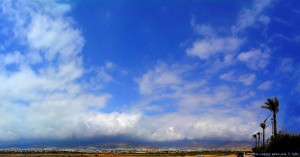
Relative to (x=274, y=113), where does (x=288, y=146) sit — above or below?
below

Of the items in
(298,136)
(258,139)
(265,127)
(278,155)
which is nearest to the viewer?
(298,136)

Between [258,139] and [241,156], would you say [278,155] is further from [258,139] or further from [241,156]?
[258,139]

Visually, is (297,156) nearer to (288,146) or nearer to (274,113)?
(288,146)

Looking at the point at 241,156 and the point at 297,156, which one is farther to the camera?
the point at 241,156

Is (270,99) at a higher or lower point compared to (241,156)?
higher

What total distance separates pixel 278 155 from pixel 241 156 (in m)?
13.1

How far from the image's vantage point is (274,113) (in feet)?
270

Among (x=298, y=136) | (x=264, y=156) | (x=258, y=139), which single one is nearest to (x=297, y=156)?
(x=298, y=136)

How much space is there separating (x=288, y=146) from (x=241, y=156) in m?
15.3

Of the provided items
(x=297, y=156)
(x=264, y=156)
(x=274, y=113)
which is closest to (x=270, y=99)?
(x=274, y=113)

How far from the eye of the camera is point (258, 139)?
468 ft

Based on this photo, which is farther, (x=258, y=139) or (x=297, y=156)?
(x=258, y=139)

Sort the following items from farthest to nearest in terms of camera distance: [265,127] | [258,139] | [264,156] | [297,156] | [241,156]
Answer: [258,139] < [265,127] < [241,156] < [264,156] < [297,156]

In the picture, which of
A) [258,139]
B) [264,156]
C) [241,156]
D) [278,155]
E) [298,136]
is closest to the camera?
[298,136]
